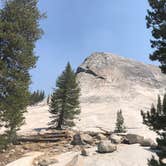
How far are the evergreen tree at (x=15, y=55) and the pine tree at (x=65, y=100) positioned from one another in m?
36.8

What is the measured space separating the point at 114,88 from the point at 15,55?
359 feet

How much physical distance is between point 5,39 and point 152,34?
25.3 feet

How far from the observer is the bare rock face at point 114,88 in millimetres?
90188

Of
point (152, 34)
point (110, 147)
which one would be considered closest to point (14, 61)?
point (152, 34)

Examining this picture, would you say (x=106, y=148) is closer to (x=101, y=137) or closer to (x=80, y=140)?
(x=80, y=140)

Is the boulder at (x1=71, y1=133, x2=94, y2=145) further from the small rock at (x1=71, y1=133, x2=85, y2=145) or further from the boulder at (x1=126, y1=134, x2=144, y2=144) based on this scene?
the boulder at (x1=126, y1=134, x2=144, y2=144)

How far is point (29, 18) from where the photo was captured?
73.7 feet

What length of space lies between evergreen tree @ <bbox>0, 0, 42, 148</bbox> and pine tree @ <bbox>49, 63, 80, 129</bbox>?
36.8 m

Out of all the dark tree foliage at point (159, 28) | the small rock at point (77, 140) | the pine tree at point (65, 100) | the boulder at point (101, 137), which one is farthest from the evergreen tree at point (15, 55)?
the pine tree at point (65, 100)

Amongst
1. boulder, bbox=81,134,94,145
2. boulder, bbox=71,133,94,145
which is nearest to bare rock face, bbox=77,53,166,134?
boulder, bbox=81,134,94,145

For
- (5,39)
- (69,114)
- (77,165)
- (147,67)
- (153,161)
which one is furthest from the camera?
(147,67)

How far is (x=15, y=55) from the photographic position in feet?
72.1

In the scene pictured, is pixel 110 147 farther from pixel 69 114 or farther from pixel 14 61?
pixel 69 114

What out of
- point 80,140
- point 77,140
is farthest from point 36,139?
point 80,140
